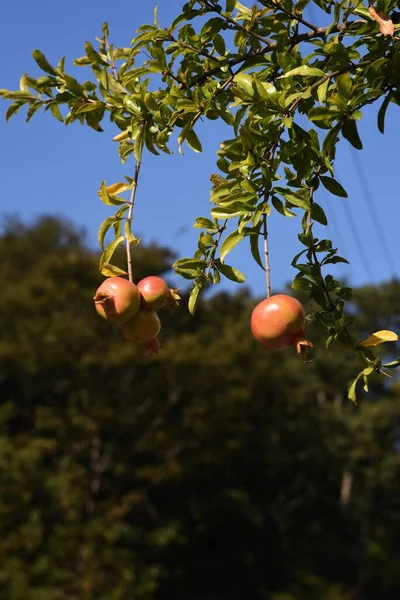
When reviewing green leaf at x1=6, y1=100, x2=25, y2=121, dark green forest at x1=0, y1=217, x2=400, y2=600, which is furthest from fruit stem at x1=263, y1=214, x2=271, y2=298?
dark green forest at x1=0, y1=217, x2=400, y2=600

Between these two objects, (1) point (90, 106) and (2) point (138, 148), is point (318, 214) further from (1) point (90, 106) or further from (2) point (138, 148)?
(1) point (90, 106)

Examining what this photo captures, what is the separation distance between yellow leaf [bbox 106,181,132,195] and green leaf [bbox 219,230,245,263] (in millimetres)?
207

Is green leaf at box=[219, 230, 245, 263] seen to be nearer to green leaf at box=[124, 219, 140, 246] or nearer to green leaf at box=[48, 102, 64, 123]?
green leaf at box=[124, 219, 140, 246]

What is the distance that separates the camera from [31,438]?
42.9 ft

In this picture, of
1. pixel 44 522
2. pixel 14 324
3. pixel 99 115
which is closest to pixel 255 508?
pixel 44 522

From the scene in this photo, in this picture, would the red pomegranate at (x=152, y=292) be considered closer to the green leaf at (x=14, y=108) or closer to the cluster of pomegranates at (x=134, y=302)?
the cluster of pomegranates at (x=134, y=302)

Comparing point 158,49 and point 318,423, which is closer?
point 158,49

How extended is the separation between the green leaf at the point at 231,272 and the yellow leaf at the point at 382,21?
417 mm

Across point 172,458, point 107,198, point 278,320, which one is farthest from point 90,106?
point 172,458

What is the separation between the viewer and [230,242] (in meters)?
1.20

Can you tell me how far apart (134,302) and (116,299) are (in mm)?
30

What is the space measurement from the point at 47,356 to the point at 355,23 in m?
12.4

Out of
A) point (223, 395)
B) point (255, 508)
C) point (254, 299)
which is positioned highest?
point (254, 299)

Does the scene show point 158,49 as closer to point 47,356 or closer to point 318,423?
point 47,356
